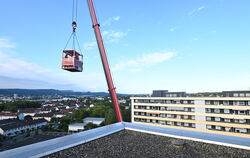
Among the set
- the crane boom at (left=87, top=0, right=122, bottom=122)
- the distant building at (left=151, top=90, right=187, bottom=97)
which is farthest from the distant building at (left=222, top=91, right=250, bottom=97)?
the crane boom at (left=87, top=0, right=122, bottom=122)

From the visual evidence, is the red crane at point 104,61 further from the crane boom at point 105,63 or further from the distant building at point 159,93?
the distant building at point 159,93

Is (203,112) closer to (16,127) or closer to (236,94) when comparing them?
(236,94)

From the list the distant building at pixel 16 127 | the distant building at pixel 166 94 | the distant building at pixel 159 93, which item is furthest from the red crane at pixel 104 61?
the distant building at pixel 16 127

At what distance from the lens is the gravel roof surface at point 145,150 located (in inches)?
172

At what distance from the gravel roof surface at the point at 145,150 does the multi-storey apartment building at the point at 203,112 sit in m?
25.7

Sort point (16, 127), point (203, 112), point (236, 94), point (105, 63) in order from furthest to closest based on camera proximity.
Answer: point (16, 127) → point (203, 112) → point (236, 94) → point (105, 63)

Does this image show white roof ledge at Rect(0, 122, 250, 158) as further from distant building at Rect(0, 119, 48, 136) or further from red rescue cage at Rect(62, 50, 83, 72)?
distant building at Rect(0, 119, 48, 136)

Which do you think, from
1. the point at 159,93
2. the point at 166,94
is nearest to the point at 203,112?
the point at 166,94

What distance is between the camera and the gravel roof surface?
14.4 ft

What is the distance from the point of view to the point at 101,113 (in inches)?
2402

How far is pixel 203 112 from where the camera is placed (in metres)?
28.3

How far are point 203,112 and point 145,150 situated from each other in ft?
92.2

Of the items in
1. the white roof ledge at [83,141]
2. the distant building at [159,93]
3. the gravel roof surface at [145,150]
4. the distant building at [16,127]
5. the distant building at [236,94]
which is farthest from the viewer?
the distant building at [16,127]

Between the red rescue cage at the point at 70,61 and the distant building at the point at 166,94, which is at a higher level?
the red rescue cage at the point at 70,61
